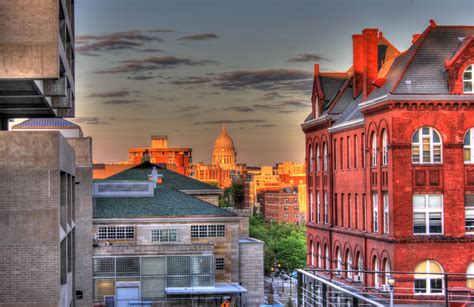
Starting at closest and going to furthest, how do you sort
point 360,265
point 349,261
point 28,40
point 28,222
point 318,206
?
point 28,222 < point 28,40 < point 360,265 < point 349,261 < point 318,206

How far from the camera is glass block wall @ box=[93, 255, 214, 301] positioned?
68.8 metres

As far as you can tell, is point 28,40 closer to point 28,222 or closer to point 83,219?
point 28,222

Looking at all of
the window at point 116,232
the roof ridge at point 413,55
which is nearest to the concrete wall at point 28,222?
the roof ridge at point 413,55

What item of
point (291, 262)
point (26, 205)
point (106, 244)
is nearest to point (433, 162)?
point (106, 244)

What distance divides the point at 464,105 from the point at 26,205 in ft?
109

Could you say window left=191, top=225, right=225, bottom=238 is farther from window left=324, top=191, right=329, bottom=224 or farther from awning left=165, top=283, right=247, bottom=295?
window left=324, top=191, right=329, bottom=224

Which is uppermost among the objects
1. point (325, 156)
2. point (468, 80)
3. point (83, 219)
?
point (468, 80)

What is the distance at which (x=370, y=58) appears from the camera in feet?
220

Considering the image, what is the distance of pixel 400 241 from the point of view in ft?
182

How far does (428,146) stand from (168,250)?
68.8 feet

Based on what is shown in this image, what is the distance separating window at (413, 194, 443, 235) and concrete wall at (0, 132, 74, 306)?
31.0m

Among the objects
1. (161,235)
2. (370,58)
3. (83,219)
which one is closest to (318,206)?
(161,235)

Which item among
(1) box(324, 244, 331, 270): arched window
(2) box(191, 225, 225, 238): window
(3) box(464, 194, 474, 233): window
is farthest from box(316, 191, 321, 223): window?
(3) box(464, 194, 474, 233): window

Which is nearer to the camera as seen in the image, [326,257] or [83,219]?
[83,219]
